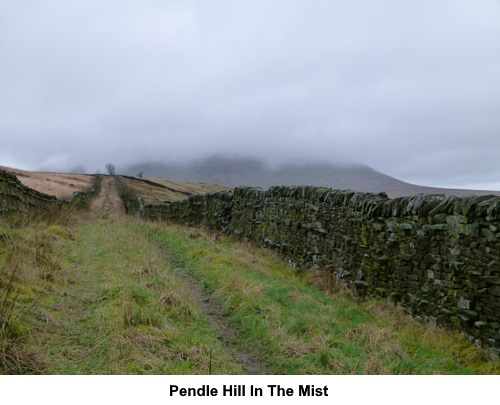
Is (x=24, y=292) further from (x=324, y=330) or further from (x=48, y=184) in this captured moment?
(x=48, y=184)

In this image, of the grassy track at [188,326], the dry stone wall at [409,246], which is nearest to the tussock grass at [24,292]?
the grassy track at [188,326]

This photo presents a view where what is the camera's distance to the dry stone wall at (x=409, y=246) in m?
6.10

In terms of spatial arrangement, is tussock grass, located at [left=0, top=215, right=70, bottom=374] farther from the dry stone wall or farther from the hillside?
the hillside

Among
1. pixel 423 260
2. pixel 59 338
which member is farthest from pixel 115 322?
pixel 423 260

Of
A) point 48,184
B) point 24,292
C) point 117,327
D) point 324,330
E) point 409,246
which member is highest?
point 48,184

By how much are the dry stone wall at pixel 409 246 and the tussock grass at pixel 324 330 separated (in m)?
0.39

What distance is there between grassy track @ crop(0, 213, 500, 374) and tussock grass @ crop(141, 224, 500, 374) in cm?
2

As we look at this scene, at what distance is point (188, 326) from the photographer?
6.38 metres

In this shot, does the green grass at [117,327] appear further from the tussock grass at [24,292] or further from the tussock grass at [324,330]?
the tussock grass at [324,330]

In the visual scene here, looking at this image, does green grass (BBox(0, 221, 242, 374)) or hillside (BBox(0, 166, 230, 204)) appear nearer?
Answer: green grass (BBox(0, 221, 242, 374))

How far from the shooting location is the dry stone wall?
6098mm

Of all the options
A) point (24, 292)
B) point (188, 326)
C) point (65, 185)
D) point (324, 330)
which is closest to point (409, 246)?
point (324, 330)

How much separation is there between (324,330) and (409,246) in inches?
95.9

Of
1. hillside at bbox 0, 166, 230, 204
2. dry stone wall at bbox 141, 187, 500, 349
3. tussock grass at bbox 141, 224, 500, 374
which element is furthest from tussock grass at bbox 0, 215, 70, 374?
hillside at bbox 0, 166, 230, 204
